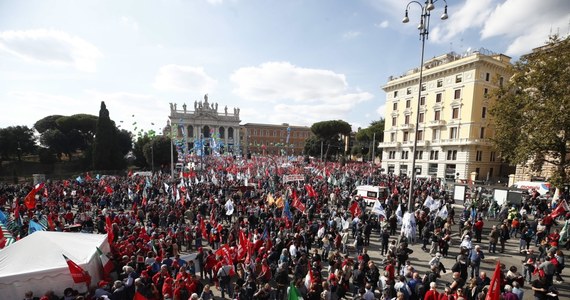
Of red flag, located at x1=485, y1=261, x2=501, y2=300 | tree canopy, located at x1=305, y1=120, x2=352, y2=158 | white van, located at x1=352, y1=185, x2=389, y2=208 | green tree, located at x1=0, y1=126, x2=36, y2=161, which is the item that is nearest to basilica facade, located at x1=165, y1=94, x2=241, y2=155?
tree canopy, located at x1=305, y1=120, x2=352, y2=158

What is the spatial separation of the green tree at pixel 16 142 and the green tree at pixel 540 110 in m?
66.9

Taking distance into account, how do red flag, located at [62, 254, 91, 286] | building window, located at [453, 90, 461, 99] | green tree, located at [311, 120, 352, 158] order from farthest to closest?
green tree, located at [311, 120, 352, 158], building window, located at [453, 90, 461, 99], red flag, located at [62, 254, 91, 286]

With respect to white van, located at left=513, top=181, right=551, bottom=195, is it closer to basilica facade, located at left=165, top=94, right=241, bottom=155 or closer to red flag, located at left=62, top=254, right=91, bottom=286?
red flag, located at left=62, top=254, right=91, bottom=286

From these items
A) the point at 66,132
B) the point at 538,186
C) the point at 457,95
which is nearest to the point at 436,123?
the point at 457,95

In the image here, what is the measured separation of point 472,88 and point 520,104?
18815mm

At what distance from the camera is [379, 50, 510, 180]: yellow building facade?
36.7 metres

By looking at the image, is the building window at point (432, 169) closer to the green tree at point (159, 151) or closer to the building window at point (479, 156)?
the building window at point (479, 156)

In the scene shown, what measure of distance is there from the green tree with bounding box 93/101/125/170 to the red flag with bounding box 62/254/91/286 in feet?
151

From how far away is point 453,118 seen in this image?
129ft

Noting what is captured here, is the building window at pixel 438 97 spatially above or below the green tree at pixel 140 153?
above

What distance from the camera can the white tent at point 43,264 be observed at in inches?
272

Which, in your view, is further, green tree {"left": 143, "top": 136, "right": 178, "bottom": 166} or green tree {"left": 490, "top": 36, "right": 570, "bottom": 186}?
green tree {"left": 143, "top": 136, "right": 178, "bottom": 166}

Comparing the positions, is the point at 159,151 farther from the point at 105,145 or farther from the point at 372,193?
the point at 372,193

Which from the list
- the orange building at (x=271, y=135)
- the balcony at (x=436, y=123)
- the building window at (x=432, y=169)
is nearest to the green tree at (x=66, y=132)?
the orange building at (x=271, y=135)
